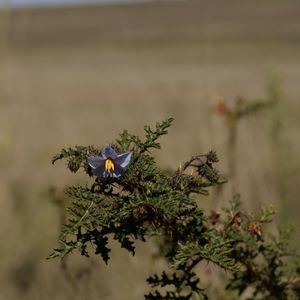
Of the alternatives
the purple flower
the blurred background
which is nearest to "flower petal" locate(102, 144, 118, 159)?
the purple flower

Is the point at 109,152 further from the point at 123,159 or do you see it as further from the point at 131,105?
the point at 131,105

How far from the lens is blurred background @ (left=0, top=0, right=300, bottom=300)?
13.9ft

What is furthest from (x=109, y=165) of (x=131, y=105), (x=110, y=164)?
(x=131, y=105)

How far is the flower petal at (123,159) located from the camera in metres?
2.07

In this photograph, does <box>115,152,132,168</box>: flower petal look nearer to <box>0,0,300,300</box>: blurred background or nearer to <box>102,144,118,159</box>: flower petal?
<box>102,144,118,159</box>: flower petal

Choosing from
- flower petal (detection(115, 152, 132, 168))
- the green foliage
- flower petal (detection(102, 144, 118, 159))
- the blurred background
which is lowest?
the green foliage

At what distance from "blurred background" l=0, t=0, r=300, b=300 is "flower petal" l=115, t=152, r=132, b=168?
3.91 feet

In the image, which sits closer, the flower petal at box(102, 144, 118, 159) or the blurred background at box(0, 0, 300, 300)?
the flower petal at box(102, 144, 118, 159)

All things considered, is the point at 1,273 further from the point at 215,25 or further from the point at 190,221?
the point at 215,25

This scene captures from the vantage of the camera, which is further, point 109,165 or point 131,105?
point 131,105

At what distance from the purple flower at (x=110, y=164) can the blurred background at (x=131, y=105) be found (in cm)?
118

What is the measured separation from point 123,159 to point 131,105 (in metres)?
8.81

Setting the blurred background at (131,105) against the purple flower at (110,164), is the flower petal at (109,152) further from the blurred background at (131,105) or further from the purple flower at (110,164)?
the blurred background at (131,105)

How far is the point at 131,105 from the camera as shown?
10.9 metres
